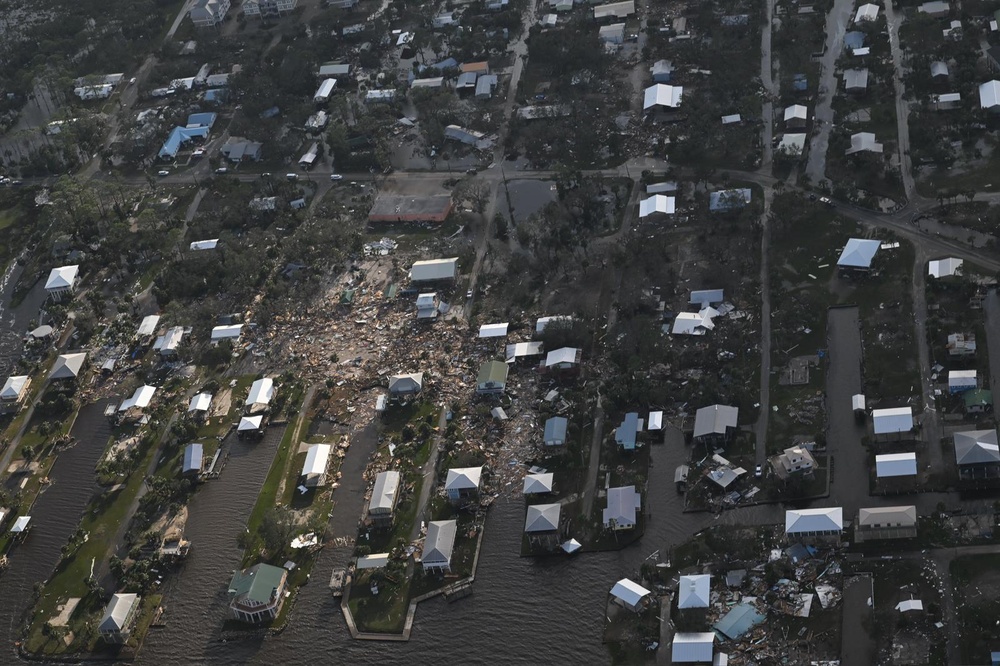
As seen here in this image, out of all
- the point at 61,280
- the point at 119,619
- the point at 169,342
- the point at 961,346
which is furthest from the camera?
the point at 61,280

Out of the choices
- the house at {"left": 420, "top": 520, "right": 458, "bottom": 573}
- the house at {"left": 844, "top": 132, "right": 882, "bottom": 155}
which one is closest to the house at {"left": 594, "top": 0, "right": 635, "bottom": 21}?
the house at {"left": 844, "top": 132, "right": 882, "bottom": 155}

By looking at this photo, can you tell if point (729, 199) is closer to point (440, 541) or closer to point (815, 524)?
point (815, 524)

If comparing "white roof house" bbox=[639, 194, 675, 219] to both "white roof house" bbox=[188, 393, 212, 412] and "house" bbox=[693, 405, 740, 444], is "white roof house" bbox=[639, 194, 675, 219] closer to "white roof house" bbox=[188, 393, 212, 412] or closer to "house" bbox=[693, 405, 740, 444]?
"house" bbox=[693, 405, 740, 444]

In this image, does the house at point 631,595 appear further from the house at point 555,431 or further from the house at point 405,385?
the house at point 405,385

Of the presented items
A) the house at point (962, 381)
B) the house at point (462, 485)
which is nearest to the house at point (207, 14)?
the house at point (462, 485)

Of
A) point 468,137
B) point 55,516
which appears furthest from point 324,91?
point 55,516

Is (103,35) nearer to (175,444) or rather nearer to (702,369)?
(175,444)
